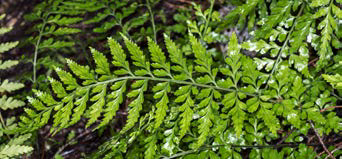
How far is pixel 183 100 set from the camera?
1852 millimetres

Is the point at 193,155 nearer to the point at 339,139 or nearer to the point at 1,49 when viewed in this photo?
the point at 339,139

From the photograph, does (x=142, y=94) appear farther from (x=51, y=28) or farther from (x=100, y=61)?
(x=51, y=28)

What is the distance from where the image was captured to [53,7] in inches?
113

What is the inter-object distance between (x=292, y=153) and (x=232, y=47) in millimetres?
798

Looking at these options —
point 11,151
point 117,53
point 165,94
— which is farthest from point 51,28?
point 165,94

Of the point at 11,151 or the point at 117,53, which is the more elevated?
the point at 117,53

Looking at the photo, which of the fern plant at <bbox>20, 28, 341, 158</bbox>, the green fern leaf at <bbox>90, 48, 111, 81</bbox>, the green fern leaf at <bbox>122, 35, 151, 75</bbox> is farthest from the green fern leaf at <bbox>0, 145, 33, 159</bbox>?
the green fern leaf at <bbox>122, 35, 151, 75</bbox>

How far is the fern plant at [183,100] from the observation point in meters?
1.80

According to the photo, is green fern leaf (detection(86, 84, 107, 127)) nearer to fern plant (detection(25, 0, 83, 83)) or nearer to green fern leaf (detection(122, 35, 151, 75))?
green fern leaf (detection(122, 35, 151, 75))

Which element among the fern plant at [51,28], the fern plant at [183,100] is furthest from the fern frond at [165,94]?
the fern plant at [51,28]

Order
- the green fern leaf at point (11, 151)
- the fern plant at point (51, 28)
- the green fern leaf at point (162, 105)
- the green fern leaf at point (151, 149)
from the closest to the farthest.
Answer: the green fern leaf at point (162, 105) → the green fern leaf at point (151, 149) → the green fern leaf at point (11, 151) → the fern plant at point (51, 28)

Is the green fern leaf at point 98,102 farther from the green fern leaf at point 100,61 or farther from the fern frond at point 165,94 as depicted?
the green fern leaf at point 100,61

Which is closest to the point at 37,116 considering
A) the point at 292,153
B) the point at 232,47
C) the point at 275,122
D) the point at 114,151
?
the point at 114,151

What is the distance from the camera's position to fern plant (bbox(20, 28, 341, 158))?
180 cm
